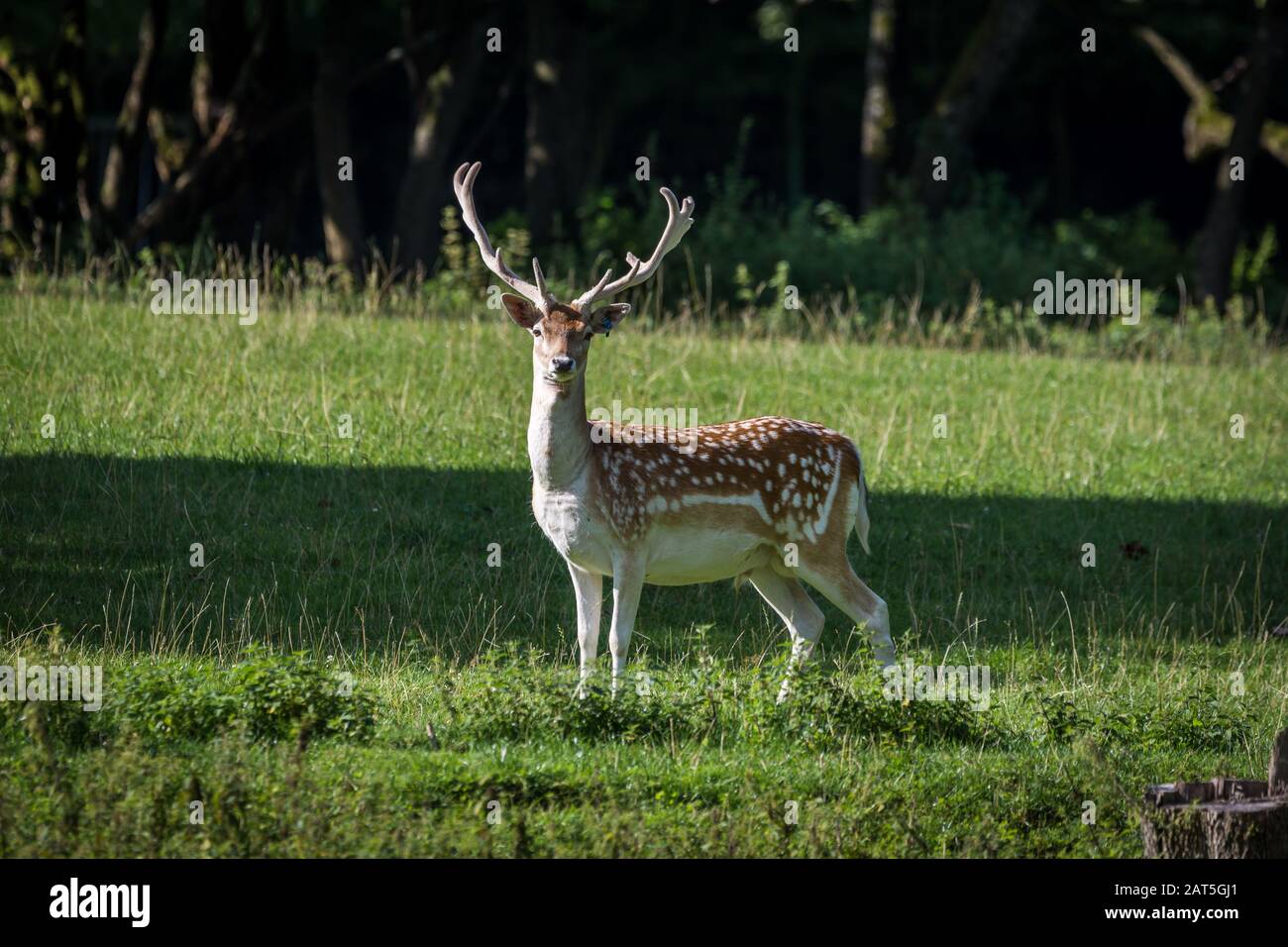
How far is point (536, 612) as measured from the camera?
32.7 feet

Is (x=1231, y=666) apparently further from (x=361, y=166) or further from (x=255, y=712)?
(x=361, y=166)

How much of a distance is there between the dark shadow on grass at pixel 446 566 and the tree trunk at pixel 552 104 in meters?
13.1

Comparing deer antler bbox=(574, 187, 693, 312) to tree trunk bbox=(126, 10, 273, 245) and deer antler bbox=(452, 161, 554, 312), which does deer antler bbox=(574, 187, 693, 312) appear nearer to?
deer antler bbox=(452, 161, 554, 312)

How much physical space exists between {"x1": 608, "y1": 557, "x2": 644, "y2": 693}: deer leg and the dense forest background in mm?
6420

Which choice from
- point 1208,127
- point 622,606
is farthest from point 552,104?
point 622,606

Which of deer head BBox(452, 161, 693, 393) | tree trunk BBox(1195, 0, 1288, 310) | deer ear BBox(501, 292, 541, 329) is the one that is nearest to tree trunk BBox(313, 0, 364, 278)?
tree trunk BBox(1195, 0, 1288, 310)

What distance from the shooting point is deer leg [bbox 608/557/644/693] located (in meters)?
8.00

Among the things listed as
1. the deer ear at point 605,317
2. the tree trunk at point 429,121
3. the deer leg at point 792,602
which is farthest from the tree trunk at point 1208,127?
the deer ear at point 605,317

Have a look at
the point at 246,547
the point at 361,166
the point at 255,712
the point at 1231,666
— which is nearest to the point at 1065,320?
the point at 1231,666

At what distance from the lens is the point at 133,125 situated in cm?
2055

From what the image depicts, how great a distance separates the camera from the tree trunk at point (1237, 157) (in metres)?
22.6

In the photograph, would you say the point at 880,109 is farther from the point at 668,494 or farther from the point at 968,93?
the point at 668,494

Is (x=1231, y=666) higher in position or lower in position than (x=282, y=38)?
lower
